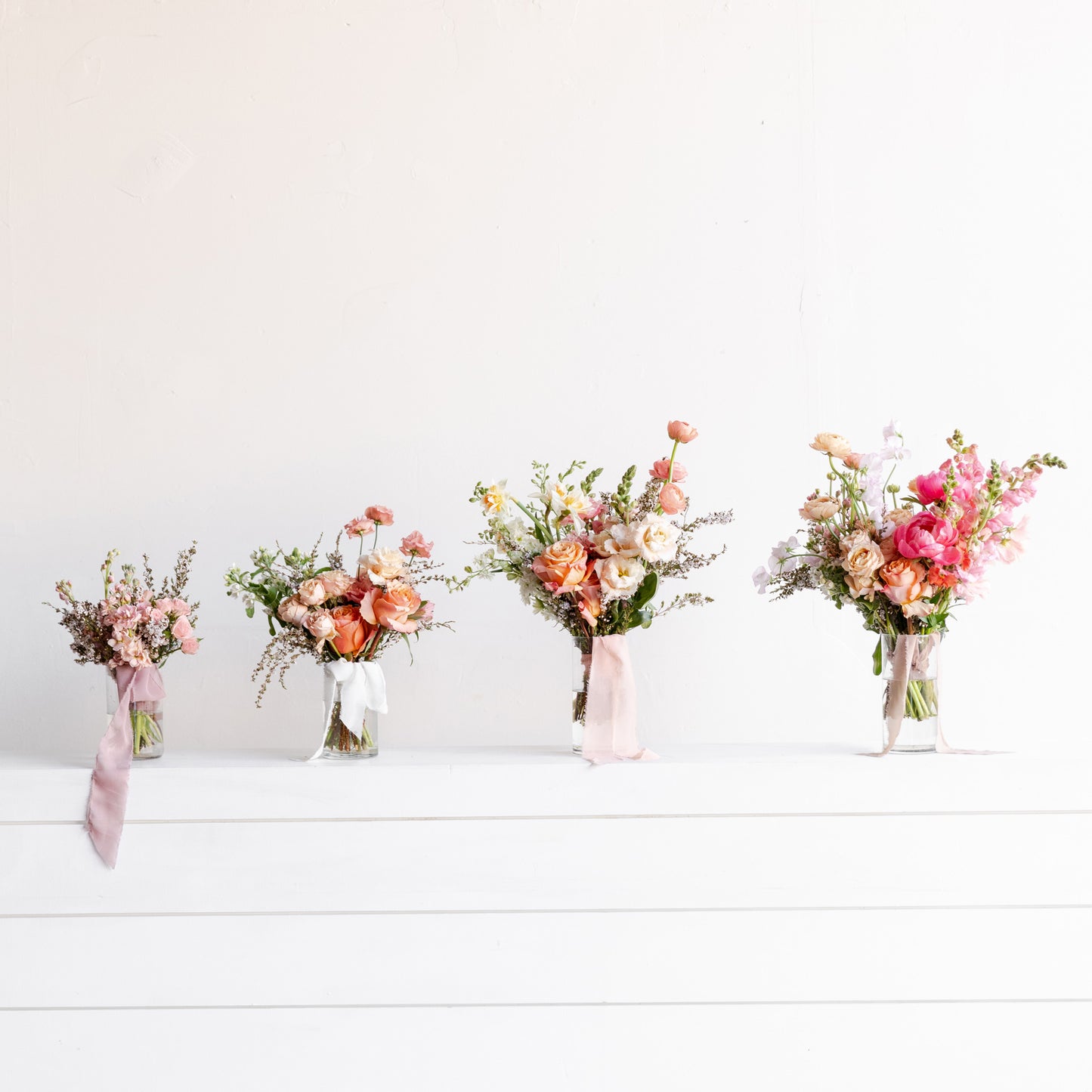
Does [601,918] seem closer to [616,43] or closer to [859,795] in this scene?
[859,795]

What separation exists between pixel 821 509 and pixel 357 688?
72cm

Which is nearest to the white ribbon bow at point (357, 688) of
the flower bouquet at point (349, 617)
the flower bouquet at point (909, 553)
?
the flower bouquet at point (349, 617)

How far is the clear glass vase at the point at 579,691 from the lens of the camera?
148 cm

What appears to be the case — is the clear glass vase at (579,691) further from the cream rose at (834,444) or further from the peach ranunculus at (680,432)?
the cream rose at (834,444)

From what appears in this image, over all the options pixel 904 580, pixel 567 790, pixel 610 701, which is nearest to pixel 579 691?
pixel 610 701

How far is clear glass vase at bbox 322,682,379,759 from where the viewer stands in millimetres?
1481

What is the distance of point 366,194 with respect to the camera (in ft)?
5.74

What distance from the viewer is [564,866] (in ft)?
4.47

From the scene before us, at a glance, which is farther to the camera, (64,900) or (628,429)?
(628,429)

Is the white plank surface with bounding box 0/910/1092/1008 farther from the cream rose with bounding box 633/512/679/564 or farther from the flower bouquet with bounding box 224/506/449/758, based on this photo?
the cream rose with bounding box 633/512/679/564

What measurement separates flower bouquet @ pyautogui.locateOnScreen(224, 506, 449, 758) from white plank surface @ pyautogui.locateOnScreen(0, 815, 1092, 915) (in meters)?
0.17

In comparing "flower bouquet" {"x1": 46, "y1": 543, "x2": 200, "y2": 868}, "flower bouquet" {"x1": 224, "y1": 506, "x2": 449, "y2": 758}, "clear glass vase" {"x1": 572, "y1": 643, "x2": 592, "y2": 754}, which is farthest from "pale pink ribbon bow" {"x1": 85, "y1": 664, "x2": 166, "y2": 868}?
"clear glass vase" {"x1": 572, "y1": 643, "x2": 592, "y2": 754}

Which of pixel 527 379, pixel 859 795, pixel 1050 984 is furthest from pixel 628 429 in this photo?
pixel 1050 984

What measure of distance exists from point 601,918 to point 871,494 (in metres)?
0.70
